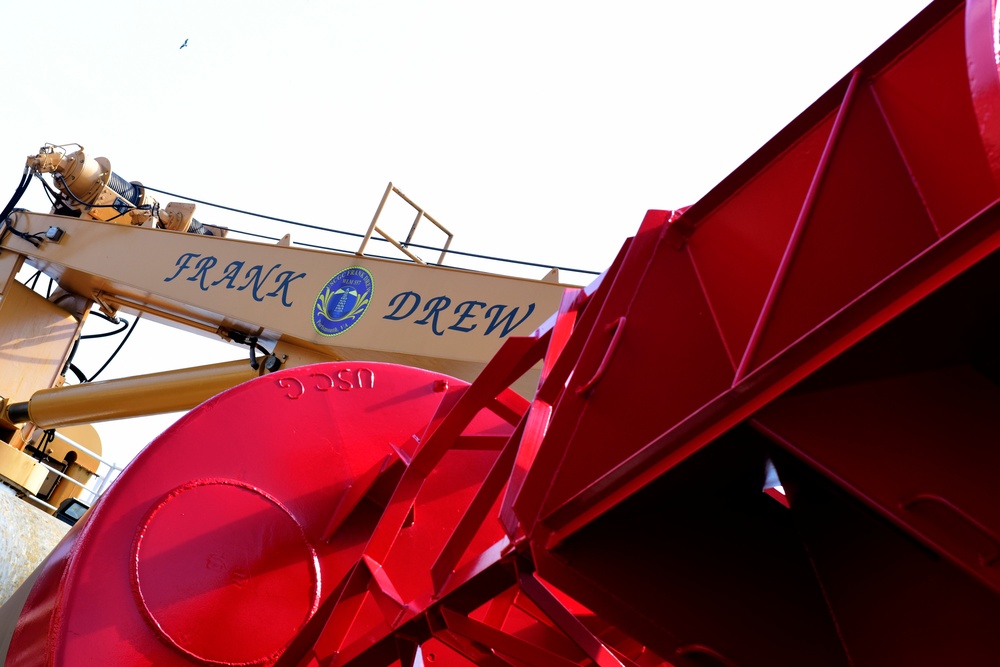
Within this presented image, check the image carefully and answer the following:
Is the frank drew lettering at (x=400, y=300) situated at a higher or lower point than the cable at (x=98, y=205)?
lower

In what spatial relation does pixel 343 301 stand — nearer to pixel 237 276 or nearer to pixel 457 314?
pixel 457 314

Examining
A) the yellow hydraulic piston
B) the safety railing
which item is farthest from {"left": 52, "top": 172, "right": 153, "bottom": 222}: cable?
the safety railing

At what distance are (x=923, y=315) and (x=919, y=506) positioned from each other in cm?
55

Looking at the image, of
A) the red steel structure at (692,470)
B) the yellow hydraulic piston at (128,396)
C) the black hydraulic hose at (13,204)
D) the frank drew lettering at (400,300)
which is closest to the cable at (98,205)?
the black hydraulic hose at (13,204)

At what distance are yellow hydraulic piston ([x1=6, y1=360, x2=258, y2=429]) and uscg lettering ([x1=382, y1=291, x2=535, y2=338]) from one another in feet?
6.14

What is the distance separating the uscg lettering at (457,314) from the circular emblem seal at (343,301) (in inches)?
12.3

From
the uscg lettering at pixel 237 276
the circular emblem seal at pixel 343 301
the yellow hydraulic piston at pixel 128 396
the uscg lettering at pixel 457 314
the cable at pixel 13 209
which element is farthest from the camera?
the cable at pixel 13 209

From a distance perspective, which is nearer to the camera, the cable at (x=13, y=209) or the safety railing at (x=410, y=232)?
the safety railing at (x=410, y=232)

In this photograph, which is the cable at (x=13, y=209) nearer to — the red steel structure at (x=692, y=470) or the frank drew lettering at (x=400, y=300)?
the frank drew lettering at (x=400, y=300)

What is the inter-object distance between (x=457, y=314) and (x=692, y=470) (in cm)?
432

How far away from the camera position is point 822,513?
12.2 feet

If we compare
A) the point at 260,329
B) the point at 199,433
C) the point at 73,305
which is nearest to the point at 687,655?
the point at 199,433

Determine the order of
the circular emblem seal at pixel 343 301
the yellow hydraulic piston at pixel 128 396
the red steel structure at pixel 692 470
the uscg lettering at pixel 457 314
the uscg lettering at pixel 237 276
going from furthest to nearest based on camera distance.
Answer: the yellow hydraulic piston at pixel 128 396, the uscg lettering at pixel 237 276, the circular emblem seal at pixel 343 301, the uscg lettering at pixel 457 314, the red steel structure at pixel 692 470

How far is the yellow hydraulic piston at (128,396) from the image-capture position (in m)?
9.27
